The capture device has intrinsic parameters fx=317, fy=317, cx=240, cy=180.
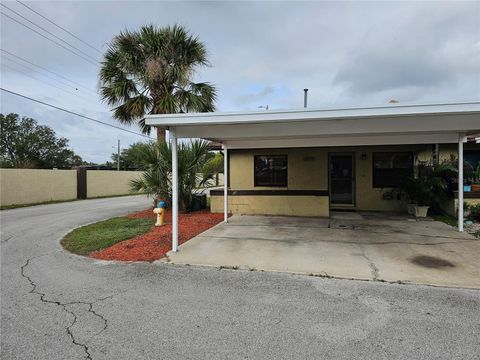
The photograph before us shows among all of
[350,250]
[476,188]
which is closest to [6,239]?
[350,250]

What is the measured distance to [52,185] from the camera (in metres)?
17.1

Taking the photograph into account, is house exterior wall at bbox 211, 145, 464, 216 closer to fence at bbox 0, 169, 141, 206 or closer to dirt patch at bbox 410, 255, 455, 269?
dirt patch at bbox 410, 255, 455, 269

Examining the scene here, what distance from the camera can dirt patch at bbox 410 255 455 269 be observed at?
5148 millimetres

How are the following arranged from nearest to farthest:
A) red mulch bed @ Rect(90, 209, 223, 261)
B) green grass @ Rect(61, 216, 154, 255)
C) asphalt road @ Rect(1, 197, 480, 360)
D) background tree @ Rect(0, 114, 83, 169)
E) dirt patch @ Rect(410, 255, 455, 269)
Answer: asphalt road @ Rect(1, 197, 480, 360), dirt patch @ Rect(410, 255, 455, 269), red mulch bed @ Rect(90, 209, 223, 261), green grass @ Rect(61, 216, 154, 255), background tree @ Rect(0, 114, 83, 169)

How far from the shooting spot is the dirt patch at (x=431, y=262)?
5.15 meters

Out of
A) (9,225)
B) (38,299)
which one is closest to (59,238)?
(9,225)

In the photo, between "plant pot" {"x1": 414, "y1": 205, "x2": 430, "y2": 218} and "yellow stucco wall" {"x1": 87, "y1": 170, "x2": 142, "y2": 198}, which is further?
"yellow stucco wall" {"x1": 87, "y1": 170, "x2": 142, "y2": 198}

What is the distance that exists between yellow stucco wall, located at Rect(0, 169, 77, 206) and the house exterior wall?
10139 mm

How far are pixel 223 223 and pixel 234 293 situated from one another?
17.2 feet

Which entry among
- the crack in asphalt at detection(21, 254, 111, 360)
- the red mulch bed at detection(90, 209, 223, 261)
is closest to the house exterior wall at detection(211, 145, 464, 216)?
the red mulch bed at detection(90, 209, 223, 261)

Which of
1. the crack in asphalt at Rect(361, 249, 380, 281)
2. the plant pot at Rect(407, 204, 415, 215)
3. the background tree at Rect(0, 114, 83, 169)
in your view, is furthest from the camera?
the background tree at Rect(0, 114, 83, 169)

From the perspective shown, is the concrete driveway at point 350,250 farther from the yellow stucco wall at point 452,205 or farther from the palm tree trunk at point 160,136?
the palm tree trunk at point 160,136

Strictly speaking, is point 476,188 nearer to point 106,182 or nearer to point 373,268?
point 373,268

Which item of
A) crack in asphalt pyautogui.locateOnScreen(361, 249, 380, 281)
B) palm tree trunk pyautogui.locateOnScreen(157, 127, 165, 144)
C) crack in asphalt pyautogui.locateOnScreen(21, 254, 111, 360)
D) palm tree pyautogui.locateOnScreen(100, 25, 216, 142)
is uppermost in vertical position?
palm tree pyautogui.locateOnScreen(100, 25, 216, 142)
